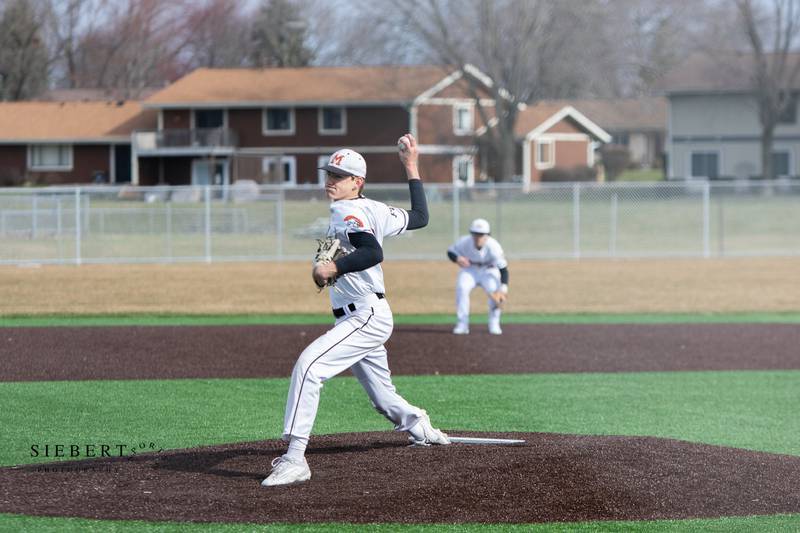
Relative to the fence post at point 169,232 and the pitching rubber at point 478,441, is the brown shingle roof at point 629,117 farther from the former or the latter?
the pitching rubber at point 478,441

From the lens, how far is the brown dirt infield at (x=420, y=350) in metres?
13.1

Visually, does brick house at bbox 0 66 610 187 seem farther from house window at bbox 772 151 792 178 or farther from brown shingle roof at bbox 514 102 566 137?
house window at bbox 772 151 792 178

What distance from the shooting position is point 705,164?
2285 inches

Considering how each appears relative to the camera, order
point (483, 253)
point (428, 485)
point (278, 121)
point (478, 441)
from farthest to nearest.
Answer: point (278, 121)
point (483, 253)
point (478, 441)
point (428, 485)

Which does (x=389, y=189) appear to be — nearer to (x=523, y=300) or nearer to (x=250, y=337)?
(x=523, y=300)

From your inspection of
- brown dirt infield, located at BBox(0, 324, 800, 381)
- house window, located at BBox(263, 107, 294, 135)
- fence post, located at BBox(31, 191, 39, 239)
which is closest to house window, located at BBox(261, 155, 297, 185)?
house window, located at BBox(263, 107, 294, 135)

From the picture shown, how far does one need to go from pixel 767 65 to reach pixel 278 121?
23.2 m

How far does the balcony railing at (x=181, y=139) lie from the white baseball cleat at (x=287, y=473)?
46377mm

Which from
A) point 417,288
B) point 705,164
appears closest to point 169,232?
point 417,288

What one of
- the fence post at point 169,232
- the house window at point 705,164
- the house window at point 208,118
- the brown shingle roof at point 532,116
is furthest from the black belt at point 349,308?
the house window at point 705,164

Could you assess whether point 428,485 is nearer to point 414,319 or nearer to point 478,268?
point 478,268

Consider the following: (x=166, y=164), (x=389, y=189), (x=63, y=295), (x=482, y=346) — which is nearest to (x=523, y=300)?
(x=482, y=346)

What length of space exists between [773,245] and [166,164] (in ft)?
97.9

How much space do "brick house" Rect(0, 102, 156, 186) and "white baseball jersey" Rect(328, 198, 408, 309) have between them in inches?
1925
